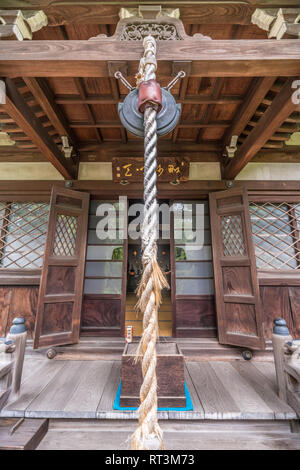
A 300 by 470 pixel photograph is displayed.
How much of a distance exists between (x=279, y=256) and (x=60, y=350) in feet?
10.8

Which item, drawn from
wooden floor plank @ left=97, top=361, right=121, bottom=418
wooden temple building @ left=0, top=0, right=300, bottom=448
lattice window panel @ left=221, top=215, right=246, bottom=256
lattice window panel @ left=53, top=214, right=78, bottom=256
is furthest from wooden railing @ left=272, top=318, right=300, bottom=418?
lattice window panel @ left=53, top=214, right=78, bottom=256

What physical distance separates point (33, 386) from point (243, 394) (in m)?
1.97

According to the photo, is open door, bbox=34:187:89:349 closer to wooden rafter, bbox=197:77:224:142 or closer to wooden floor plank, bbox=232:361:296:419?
wooden rafter, bbox=197:77:224:142

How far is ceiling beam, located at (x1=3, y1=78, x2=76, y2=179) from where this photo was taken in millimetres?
1743

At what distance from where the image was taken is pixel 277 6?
158cm

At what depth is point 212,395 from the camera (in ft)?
5.82

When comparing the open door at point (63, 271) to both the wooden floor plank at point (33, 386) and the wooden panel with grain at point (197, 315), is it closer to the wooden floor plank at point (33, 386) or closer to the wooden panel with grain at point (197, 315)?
the wooden floor plank at point (33, 386)

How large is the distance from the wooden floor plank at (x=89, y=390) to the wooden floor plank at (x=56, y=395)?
0.05 meters

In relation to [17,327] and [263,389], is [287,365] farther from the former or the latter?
[17,327]

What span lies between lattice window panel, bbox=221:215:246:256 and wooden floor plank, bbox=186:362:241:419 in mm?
1493

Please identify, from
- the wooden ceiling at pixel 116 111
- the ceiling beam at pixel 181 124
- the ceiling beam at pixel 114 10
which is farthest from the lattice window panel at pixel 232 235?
the ceiling beam at pixel 114 10

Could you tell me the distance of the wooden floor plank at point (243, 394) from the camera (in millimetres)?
1559

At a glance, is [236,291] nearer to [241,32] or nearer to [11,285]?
[241,32]

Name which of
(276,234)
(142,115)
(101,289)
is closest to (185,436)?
(101,289)
